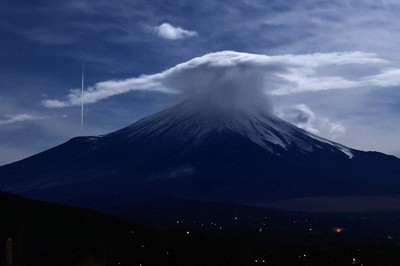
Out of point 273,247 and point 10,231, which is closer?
point 10,231

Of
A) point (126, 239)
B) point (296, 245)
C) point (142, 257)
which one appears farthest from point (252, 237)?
point (142, 257)

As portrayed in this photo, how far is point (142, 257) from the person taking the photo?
415ft

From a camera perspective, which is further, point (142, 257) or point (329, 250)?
point (329, 250)

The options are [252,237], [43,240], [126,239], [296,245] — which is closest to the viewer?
[43,240]

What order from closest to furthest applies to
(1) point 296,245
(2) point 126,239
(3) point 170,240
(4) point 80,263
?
(4) point 80,263, (2) point 126,239, (3) point 170,240, (1) point 296,245

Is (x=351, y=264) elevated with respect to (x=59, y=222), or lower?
lower

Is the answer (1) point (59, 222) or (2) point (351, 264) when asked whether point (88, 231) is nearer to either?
(1) point (59, 222)

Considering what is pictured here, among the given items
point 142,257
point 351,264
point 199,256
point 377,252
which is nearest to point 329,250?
point 377,252

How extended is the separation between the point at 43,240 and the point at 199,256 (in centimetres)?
2730

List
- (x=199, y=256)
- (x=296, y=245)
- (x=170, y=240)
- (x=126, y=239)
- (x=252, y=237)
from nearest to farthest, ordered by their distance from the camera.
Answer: (x=199, y=256)
(x=126, y=239)
(x=170, y=240)
(x=296, y=245)
(x=252, y=237)

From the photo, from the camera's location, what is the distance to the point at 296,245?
177 m

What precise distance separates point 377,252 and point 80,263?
7773 cm

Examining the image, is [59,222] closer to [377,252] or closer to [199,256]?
[199,256]

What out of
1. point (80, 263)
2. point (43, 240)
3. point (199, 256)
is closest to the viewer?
point (80, 263)
